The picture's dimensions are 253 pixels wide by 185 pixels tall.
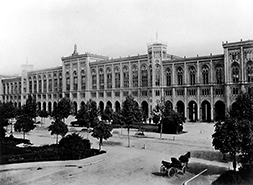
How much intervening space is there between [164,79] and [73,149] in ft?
143

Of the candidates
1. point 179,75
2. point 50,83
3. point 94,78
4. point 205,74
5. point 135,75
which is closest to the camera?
point 205,74

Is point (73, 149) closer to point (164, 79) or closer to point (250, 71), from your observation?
point (250, 71)

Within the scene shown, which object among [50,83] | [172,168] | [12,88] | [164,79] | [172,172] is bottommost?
[172,172]

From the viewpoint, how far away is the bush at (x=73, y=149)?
77.8ft

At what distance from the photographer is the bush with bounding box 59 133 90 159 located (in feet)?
77.8

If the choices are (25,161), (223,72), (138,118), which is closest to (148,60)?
(223,72)

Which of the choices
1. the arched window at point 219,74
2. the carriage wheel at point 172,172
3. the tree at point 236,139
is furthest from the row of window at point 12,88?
the tree at point 236,139

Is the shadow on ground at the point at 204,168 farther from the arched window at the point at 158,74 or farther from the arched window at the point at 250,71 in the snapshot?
the arched window at the point at 158,74

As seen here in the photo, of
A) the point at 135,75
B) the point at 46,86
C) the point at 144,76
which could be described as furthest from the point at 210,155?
the point at 46,86

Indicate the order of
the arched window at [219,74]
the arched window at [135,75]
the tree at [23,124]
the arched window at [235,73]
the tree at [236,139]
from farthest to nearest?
the arched window at [135,75] < the arched window at [219,74] < the arched window at [235,73] < the tree at [23,124] < the tree at [236,139]

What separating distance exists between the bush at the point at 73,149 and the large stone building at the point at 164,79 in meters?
32.3

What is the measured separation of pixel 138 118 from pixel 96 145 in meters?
A: 7.68

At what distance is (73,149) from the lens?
77.9 feet

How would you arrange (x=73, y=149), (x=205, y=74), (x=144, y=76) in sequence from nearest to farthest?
(x=73, y=149) → (x=205, y=74) → (x=144, y=76)
